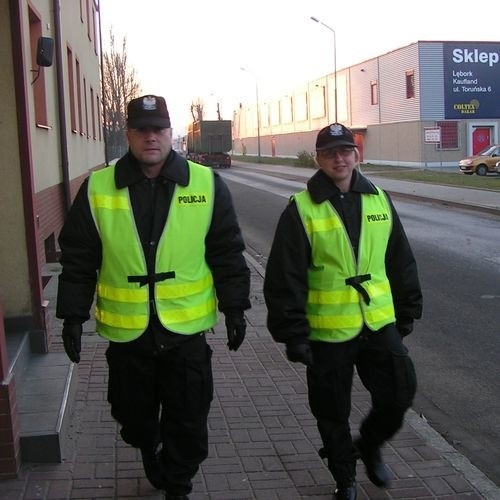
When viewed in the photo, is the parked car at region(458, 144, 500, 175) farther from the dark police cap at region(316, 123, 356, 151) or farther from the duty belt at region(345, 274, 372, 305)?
the duty belt at region(345, 274, 372, 305)

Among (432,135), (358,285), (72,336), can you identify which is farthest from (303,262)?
(432,135)

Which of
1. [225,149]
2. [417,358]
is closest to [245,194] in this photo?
[417,358]

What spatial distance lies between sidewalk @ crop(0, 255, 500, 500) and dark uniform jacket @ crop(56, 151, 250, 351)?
0.90m

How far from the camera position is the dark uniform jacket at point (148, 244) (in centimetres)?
326

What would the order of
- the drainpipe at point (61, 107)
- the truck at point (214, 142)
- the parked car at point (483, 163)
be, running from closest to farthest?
the drainpipe at point (61, 107) < the parked car at point (483, 163) < the truck at point (214, 142)

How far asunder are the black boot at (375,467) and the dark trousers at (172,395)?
0.84 m

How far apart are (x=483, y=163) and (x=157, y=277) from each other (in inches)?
1338

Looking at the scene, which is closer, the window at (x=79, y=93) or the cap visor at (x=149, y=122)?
the cap visor at (x=149, y=122)

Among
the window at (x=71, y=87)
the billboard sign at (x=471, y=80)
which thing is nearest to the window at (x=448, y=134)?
the billboard sign at (x=471, y=80)

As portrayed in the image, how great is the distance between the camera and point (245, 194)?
2603cm

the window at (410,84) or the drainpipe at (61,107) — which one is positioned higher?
the window at (410,84)

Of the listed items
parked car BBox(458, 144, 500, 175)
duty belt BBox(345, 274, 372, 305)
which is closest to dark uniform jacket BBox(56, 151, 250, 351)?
duty belt BBox(345, 274, 372, 305)

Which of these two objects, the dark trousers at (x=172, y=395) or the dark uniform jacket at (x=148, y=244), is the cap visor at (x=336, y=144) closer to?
the dark uniform jacket at (x=148, y=244)

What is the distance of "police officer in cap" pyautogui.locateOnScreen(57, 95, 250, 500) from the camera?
128 inches
